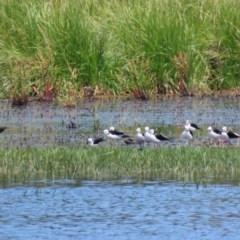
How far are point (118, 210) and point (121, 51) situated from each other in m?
12.1

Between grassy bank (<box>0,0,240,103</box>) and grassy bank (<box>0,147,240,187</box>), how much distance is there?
8313mm

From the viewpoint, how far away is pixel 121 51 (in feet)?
81.4

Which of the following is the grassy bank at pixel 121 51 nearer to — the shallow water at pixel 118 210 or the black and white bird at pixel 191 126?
the black and white bird at pixel 191 126

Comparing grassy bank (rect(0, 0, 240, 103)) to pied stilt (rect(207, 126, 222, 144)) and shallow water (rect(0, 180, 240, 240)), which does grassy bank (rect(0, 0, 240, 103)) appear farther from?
shallow water (rect(0, 180, 240, 240))

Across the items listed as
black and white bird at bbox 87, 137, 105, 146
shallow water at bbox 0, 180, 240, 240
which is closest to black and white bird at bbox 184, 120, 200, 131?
black and white bird at bbox 87, 137, 105, 146

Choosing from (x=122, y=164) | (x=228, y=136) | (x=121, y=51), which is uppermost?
(x=121, y=51)

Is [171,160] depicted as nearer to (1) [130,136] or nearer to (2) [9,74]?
(1) [130,136]

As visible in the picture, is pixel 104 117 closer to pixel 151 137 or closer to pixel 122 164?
pixel 151 137

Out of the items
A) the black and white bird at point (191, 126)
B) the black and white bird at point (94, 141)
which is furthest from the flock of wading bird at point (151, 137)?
the black and white bird at point (191, 126)

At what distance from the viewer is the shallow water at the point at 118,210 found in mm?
11898

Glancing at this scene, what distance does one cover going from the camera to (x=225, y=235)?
11688 mm

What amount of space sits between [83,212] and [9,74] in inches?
438

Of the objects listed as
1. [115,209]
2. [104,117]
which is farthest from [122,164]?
[104,117]

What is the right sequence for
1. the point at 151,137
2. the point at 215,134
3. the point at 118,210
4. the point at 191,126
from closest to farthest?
the point at 118,210
the point at 151,137
the point at 215,134
the point at 191,126
